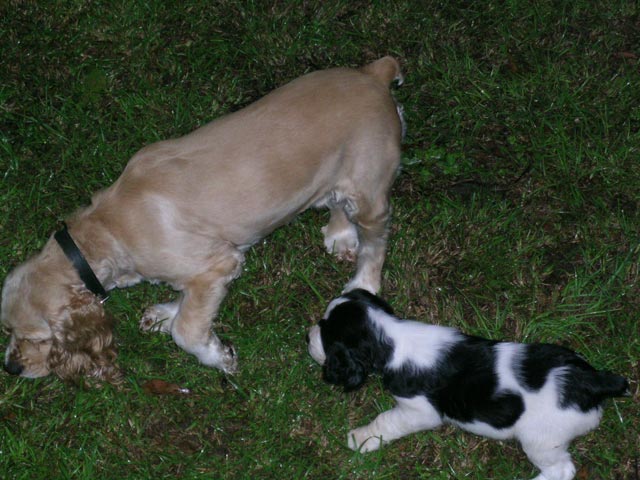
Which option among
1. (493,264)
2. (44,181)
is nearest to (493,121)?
(493,264)

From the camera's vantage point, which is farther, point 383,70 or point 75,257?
point 383,70

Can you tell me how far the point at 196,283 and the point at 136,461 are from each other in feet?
4.01

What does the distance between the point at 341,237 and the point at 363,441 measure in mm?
1458

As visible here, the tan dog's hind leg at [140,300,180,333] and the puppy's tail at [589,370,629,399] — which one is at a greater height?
the tan dog's hind leg at [140,300,180,333]

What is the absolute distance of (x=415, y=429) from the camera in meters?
4.68

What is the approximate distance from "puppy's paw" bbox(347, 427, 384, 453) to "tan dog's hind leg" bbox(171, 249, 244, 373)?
3.47 feet

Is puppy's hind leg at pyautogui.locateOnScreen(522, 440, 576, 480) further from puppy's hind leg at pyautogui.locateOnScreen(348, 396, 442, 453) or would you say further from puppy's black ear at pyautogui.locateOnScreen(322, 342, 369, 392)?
puppy's black ear at pyautogui.locateOnScreen(322, 342, 369, 392)

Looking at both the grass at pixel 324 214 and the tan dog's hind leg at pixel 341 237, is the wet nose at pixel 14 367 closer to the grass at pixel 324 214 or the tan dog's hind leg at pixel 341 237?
the grass at pixel 324 214

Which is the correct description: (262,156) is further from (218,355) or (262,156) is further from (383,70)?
(218,355)

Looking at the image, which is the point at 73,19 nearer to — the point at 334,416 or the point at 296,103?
the point at 296,103

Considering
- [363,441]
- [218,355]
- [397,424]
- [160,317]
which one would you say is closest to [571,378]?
[397,424]

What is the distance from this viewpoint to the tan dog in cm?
446

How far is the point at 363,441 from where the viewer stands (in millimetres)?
4867

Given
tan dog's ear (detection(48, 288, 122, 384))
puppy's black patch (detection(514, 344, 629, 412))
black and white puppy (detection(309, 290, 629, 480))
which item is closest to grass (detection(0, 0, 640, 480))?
tan dog's ear (detection(48, 288, 122, 384))
